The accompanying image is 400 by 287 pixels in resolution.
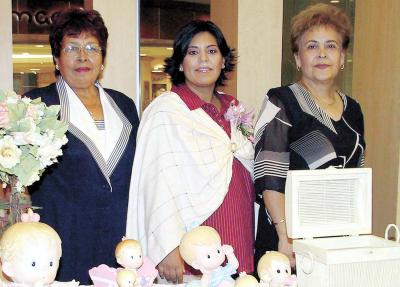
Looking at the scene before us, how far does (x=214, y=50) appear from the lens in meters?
1.95

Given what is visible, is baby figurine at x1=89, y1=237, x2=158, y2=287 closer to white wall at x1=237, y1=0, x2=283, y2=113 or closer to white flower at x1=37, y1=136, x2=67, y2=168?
white flower at x1=37, y1=136, x2=67, y2=168

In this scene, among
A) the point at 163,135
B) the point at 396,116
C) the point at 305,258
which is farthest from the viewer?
the point at 396,116

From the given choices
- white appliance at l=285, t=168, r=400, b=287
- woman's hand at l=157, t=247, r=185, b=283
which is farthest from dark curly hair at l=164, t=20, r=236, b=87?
white appliance at l=285, t=168, r=400, b=287

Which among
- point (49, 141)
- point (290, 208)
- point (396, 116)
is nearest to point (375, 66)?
point (396, 116)

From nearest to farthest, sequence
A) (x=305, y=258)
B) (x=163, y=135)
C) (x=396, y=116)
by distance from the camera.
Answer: (x=305, y=258) < (x=163, y=135) < (x=396, y=116)

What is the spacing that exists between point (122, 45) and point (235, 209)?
48.5 inches

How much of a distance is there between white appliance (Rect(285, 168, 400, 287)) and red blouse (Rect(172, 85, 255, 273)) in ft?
1.37

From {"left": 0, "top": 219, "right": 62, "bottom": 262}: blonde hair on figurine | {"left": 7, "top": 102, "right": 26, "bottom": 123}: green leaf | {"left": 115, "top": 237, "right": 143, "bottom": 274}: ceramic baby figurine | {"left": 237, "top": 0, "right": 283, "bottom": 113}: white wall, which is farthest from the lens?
{"left": 237, "top": 0, "right": 283, "bottom": 113}: white wall

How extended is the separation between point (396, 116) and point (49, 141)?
2.78 meters

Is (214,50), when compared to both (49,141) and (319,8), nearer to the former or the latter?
(319,8)

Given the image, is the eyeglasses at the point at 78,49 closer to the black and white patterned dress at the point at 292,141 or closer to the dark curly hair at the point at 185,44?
the dark curly hair at the point at 185,44

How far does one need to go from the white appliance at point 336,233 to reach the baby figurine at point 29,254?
0.59m

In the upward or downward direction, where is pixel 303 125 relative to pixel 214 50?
downward

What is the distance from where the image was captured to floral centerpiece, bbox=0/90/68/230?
135 cm
